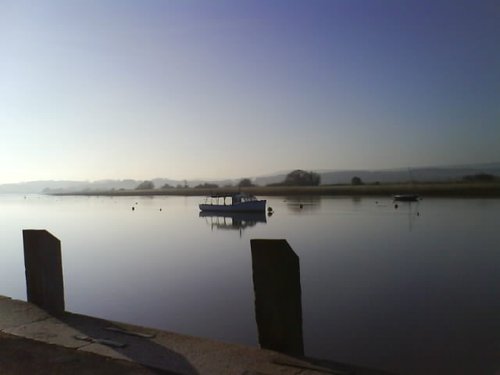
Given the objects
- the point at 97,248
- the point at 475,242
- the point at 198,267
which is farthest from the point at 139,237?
the point at 475,242

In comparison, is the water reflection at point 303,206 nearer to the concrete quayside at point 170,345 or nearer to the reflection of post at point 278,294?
the concrete quayside at point 170,345

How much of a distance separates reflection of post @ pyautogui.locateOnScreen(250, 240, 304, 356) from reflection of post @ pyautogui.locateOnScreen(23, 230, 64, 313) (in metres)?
3.64

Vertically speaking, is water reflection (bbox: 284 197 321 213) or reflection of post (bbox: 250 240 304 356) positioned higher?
reflection of post (bbox: 250 240 304 356)

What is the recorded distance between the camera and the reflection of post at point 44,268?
7.48 metres

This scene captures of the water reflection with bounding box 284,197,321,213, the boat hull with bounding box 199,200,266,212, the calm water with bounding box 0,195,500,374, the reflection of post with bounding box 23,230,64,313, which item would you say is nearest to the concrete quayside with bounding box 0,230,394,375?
the reflection of post with bounding box 23,230,64,313

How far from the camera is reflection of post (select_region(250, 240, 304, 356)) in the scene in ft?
18.5

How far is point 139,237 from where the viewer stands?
40094mm

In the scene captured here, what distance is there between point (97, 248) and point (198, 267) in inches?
460

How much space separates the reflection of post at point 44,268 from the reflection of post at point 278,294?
3.64 metres

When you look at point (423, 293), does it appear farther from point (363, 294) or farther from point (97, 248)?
point (97, 248)

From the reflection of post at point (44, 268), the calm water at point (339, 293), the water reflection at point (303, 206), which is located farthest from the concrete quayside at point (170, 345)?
the water reflection at point (303, 206)

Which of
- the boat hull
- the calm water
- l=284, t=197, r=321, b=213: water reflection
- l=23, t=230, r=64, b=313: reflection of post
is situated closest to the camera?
l=23, t=230, r=64, b=313: reflection of post

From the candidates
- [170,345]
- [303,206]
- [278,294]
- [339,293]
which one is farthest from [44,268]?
[303,206]

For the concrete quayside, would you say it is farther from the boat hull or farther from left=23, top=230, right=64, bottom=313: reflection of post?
the boat hull
